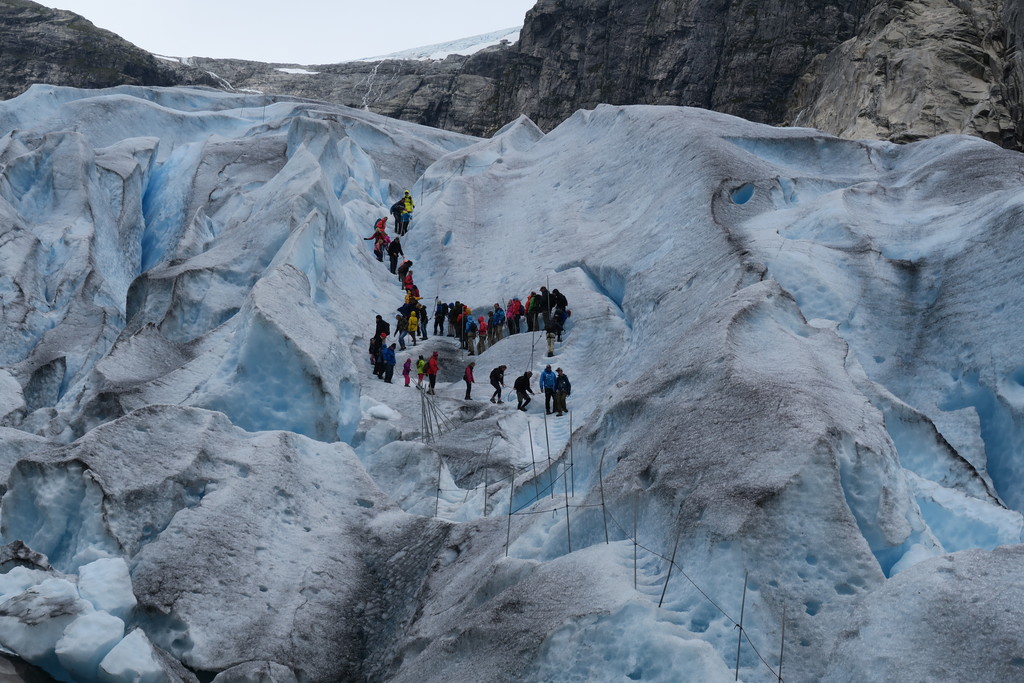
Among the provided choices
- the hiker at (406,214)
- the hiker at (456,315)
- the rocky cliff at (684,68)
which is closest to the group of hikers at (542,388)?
the hiker at (456,315)

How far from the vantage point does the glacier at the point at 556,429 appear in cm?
821

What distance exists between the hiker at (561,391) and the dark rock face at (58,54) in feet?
160

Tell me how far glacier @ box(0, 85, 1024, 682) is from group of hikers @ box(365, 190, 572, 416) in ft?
1.56

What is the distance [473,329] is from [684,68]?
40536 mm

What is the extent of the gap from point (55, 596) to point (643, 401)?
6773 millimetres

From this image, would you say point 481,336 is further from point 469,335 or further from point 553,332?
point 553,332

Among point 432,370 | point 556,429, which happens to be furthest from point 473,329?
point 556,429

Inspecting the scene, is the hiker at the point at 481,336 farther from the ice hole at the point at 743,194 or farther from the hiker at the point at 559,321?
the ice hole at the point at 743,194

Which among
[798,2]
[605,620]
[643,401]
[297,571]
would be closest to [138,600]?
[297,571]

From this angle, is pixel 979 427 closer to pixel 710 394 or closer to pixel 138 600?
pixel 710 394

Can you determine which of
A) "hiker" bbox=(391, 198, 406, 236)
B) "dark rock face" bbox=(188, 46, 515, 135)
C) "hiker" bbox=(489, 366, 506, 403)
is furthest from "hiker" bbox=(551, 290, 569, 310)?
"dark rock face" bbox=(188, 46, 515, 135)

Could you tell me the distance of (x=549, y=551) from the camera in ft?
32.5

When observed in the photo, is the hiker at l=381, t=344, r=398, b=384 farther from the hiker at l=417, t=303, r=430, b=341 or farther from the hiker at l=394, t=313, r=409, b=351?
the hiker at l=417, t=303, r=430, b=341

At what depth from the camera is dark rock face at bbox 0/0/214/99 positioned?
58.4m
